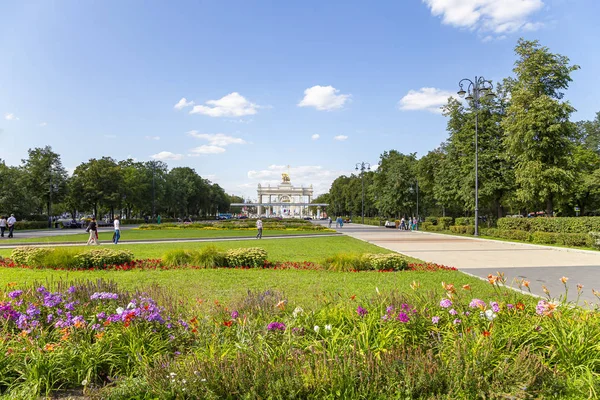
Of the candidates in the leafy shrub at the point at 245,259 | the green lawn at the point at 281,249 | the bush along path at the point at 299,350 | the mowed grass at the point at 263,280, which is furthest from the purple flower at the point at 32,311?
the green lawn at the point at 281,249

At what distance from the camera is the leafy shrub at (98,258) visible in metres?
12.6

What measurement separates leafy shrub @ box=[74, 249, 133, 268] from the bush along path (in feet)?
25.6

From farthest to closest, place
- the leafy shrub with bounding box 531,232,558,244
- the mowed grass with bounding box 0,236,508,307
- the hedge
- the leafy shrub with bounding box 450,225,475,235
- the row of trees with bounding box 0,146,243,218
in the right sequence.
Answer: the row of trees with bounding box 0,146,243,218
the leafy shrub with bounding box 450,225,475,235
the leafy shrub with bounding box 531,232,558,244
the hedge
the mowed grass with bounding box 0,236,508,307

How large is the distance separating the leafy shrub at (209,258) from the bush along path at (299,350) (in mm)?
7650

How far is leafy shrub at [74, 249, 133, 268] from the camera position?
1263 centimetres

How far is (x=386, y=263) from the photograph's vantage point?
12.5m

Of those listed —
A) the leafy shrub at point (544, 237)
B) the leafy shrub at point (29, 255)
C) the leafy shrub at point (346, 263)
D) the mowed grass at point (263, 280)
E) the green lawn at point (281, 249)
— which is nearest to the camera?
the mowed grass at point (263, 280)

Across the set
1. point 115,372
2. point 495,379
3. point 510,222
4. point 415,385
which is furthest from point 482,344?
point 510,222

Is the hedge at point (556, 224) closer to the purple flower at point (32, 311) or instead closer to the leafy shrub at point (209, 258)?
the leafy shrub at point (209, 258)

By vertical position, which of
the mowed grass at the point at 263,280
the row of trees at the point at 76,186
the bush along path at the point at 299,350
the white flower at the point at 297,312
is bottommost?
the mowed grass at the point at 263,280

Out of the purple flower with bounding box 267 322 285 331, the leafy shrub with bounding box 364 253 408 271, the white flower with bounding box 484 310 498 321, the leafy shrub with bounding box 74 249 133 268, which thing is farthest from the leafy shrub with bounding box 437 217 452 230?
the purple flower with bounding box 267 322 285 331

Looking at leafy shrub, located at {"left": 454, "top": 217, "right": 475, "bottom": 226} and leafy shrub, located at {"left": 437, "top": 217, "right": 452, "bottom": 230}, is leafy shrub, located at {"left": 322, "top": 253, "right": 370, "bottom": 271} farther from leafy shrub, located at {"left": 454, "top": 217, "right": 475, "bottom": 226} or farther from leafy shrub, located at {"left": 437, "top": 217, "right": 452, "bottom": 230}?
leafy shrub, located at {"left": 437, "top": 217, "right": 452, "bottom": 230}

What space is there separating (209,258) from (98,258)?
3394 millimetres

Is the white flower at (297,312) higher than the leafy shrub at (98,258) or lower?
higher
